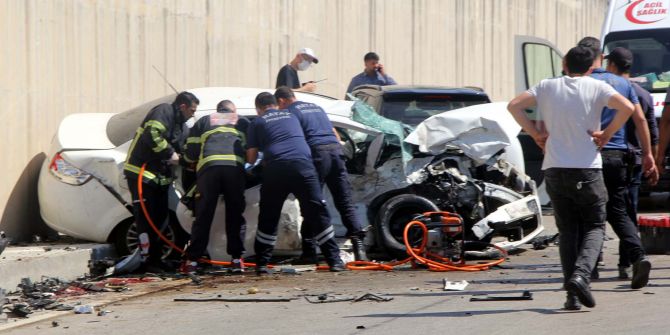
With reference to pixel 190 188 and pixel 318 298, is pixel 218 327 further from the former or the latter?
pixel 190 188

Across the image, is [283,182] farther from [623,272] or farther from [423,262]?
[623,272]

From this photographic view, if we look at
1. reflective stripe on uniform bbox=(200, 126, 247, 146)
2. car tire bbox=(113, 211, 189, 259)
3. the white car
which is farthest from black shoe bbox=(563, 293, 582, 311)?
car tire bbox=(113, 211, 189, 259)

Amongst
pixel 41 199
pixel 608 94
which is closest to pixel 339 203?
pixel 41 199

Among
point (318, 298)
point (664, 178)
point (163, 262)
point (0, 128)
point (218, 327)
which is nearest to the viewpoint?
point (218, 327)

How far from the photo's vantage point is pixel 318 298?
30.7 feet

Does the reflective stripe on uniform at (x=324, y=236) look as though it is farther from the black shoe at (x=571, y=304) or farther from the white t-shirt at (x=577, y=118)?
the black shoe at (x=571, y=304)

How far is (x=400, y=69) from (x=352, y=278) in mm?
10720

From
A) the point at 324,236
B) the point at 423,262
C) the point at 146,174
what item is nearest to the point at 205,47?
the point at 146,174

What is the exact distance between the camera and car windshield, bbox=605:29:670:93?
55.6 ft

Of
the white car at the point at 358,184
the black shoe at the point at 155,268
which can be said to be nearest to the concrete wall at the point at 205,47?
the white car at the point at 358,184

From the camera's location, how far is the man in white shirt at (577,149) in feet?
27.9

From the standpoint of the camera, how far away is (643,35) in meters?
17.4

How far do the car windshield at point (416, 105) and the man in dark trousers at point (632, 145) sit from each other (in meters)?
3.28

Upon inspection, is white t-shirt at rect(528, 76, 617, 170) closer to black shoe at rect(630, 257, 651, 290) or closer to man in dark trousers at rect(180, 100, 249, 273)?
black shoe at rect(630, 257, 651, 290)
